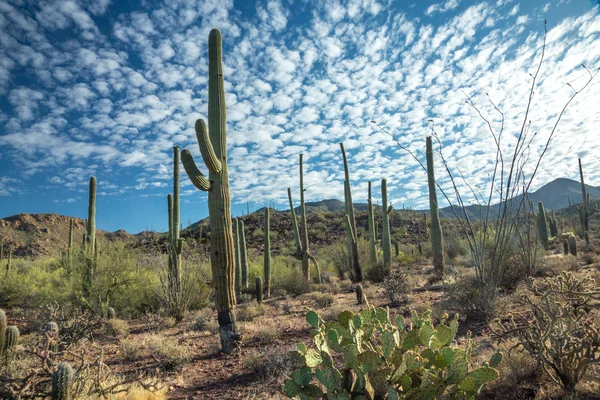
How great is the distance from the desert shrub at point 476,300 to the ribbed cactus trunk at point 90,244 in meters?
9.64

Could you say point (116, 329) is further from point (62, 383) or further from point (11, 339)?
point (62, 383)

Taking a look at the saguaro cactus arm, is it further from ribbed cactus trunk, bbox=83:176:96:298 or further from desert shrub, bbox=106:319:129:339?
ribbed cactus trunk, bbox=83:176:96:298

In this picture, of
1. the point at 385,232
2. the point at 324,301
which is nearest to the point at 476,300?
the point at 324,301

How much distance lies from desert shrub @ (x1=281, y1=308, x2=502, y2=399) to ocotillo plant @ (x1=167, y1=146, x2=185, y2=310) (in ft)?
27.6

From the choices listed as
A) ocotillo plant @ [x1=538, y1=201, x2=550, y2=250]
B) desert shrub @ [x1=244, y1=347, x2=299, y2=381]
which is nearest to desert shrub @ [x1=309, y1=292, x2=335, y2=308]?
desert shrub @ [x1=244, y1=347, x2=299, y2=381]

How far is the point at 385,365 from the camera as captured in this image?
2930 millimetres

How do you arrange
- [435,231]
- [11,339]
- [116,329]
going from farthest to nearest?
[435,231]
[116,329]
[11,339]

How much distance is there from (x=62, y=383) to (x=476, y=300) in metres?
6.53

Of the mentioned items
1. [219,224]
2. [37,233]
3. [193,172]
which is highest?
[37,233]

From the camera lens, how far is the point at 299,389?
3016 mm

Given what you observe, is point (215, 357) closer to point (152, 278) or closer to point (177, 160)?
point (152, 278)

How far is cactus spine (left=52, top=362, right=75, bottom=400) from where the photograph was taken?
3971 mm

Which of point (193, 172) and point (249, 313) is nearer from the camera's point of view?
point (193, 172)

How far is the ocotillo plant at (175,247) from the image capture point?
418 inches
